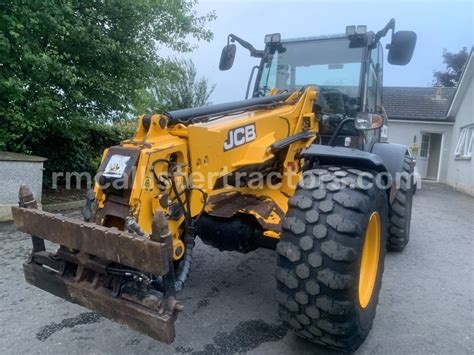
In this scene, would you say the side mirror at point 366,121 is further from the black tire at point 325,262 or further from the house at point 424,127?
the house at point 424,127

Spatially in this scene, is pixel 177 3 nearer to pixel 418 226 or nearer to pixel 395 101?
pixel 418 226

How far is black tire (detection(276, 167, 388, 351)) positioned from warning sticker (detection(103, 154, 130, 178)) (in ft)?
3.65

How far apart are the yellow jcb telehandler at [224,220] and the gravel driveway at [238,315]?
19.5 inches

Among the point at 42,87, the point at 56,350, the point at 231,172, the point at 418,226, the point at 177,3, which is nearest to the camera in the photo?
the point at 56,350

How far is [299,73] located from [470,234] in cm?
458

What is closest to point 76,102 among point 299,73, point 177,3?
point 177,3

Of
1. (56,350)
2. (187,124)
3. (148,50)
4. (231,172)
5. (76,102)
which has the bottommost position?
(56,350)

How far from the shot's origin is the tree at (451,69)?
3812cm

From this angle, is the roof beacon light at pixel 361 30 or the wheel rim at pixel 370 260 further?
the roof beacon light at pixel 361 30

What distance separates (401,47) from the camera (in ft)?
13.8

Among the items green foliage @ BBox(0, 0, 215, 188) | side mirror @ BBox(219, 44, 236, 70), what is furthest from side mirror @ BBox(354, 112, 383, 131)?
green foliage @ BBox(0, 0, 215, 188)

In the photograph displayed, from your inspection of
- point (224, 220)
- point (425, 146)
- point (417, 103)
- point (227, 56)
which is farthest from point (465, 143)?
point (224, 220)

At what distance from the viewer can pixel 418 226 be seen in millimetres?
7320

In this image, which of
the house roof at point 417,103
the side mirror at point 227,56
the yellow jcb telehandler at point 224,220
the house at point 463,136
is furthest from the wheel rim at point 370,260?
the house roof at point 417,103
